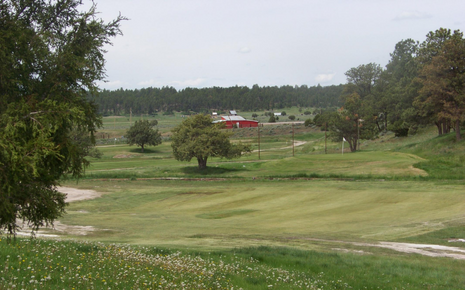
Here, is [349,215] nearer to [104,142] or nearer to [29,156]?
[29,156]

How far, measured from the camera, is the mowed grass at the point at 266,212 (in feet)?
63.8

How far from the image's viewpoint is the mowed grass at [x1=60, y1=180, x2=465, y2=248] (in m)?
19.5

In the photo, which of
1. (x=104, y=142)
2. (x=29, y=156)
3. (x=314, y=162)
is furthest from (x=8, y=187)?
(x=104, y=142)

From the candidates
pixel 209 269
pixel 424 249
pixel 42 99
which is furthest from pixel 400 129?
pixel 42 99

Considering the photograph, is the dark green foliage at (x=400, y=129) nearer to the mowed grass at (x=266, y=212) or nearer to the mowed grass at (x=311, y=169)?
the mowed grass at (x=311, y=169)

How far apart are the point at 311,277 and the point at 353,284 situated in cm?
109

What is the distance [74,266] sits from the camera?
10.2 m

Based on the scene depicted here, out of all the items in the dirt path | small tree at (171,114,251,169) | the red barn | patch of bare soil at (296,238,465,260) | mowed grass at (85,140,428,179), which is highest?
the red barn

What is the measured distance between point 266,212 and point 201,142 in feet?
76.7

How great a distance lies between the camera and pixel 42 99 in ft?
30.2

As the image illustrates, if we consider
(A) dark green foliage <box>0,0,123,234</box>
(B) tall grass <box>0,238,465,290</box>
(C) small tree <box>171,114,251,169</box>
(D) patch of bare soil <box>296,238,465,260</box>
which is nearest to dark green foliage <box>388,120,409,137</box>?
(C) small tree <box>171,114,251,169</box>

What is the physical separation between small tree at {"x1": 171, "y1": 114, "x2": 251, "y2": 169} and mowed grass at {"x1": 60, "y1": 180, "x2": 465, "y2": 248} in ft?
27.0

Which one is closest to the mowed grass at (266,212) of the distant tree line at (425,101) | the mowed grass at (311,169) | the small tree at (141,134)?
the mowed grass at (311,169)

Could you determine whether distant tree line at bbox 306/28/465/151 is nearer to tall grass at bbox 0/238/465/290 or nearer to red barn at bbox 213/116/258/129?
red barn at bbox 213/116/258/129
